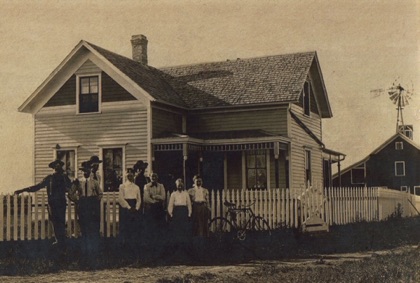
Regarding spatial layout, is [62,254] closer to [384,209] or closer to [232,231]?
[232,231]

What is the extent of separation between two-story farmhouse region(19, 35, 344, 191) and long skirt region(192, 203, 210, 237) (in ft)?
21.3

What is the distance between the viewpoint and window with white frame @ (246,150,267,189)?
20.6 meters

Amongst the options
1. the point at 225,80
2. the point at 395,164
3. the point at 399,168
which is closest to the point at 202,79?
the point at 225,80

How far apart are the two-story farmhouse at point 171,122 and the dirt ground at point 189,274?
886 centimetres

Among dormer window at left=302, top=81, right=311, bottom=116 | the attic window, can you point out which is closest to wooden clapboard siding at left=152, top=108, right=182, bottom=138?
dormer window at left=302, top=81, right=311, bottom=116

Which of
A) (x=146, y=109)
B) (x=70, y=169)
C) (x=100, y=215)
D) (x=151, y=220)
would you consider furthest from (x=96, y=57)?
(x=151, y=220)

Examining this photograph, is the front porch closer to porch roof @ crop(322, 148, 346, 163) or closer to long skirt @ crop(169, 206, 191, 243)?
porch roof @ crop(322, 148, 346, 163)

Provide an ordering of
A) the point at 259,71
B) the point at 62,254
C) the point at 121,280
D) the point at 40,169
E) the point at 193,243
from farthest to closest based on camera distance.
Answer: the point at 259,71
the point at 40,169
the point at 193,243
the point at 62,254
the point at 121,280

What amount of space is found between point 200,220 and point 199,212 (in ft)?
0.57

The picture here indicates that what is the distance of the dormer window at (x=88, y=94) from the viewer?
798 inches

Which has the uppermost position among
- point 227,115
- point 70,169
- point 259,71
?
point 259,71

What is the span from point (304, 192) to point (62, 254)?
6.56 m

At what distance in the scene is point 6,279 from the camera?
348 inches

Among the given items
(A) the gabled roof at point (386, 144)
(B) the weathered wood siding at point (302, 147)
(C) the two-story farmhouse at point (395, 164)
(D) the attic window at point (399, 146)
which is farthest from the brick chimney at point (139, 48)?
(D) the attic window at point (399, 146)
